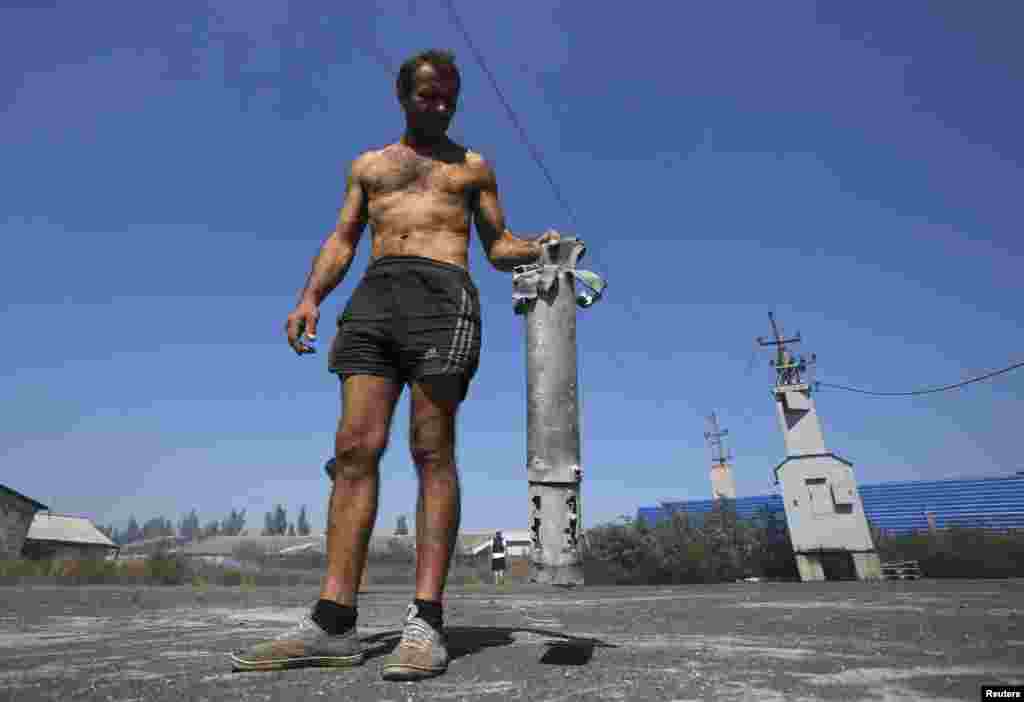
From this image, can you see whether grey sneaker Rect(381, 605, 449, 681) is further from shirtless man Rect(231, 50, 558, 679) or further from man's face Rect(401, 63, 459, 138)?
man's face Rect(401, 63, 459, 138)

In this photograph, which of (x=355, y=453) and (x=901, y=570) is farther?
(x=901, y=570)

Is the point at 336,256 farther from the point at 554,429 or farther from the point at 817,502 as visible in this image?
the point at 817,502

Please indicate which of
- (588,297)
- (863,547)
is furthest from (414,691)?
(863,547)

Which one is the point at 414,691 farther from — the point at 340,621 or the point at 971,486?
the point at 971,486

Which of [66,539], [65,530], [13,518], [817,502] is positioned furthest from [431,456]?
[65,530]

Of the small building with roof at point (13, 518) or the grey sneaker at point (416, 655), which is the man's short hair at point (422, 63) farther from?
the small building with roof at point (13, 518)

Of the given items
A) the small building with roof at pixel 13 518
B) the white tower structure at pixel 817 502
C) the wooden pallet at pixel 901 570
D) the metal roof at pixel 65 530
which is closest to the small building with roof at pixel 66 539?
the metal roof at pixel 65 530

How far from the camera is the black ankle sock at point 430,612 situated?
6.80ft

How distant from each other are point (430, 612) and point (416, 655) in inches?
9.7

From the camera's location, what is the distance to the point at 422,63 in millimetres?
2768

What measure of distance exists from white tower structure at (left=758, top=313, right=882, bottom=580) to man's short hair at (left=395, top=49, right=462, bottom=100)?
709 inches

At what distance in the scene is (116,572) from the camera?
18391 mm

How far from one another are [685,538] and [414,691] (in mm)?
19466

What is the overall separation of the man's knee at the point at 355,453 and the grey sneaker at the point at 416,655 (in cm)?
55
